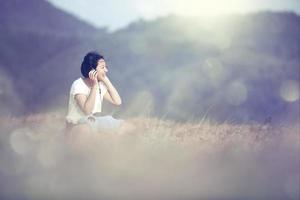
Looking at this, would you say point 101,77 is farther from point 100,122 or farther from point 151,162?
point 151,162

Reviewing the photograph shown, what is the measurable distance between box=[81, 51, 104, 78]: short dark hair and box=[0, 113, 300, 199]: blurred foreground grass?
45 cm

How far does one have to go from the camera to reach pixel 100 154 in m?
4.89

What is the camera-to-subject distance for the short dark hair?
16.2 ft

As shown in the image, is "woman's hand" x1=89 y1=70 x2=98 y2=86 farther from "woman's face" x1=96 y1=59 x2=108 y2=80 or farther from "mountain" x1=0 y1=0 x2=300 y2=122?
"mountain" x1=0 y1=0 x2=300 y2=122

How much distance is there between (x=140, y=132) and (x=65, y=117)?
635 millimetres

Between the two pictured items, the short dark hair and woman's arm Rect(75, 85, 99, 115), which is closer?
woman's arm Rect(75, 85, 99, 115)

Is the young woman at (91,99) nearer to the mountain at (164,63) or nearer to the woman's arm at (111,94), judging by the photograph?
the woman's arm at (111,94)

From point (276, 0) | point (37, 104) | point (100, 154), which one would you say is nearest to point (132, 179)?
point (100, 154)

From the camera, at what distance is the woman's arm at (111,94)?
4.92 metres

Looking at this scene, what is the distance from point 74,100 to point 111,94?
333 mm

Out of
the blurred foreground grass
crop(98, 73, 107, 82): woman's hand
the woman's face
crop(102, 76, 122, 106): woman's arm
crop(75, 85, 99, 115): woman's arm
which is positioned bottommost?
the blurred foreground grass

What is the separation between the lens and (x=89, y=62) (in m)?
5.00

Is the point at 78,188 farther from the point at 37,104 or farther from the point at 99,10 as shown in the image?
the point at 99,10

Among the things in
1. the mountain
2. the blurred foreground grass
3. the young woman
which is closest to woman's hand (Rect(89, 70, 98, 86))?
the young woman
